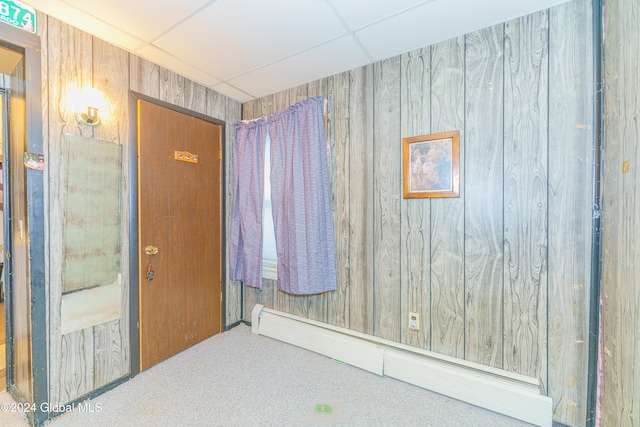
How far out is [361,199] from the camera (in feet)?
7.23

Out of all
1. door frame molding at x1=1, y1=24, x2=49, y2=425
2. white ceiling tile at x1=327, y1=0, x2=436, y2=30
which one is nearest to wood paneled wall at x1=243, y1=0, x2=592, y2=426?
white ceiling tile at x1=327, y1=0, x2=436, y2=30

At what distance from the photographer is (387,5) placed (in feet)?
5.04

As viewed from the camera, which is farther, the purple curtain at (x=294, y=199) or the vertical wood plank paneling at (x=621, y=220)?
the purple curtain at (x=294, y=199)

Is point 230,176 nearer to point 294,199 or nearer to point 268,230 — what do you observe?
point 268,230

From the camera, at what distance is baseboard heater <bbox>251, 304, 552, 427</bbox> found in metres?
1.60

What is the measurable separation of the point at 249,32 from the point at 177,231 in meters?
1.61

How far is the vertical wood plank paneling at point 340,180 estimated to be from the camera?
2.27 metres

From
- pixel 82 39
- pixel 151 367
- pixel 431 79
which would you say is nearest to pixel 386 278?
pixel 431 79


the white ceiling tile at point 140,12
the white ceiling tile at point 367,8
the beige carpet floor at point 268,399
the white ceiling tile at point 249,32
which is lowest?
the beige carpet floor at point 268,399

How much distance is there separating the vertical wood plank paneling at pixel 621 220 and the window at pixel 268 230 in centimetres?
222

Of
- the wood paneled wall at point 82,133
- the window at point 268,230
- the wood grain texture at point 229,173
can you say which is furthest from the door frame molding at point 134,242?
the window at point 268,230

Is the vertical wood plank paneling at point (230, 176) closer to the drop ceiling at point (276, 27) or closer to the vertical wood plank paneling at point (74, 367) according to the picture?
the drop ceiling at point (276, 27)

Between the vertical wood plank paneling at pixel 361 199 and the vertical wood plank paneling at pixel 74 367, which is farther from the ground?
the vertical wood plank paneling at pixel 361 199

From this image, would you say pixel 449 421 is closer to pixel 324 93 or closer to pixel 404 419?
pixel 404 419
